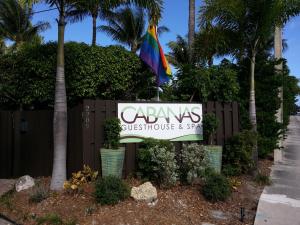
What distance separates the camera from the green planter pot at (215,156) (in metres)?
8.77

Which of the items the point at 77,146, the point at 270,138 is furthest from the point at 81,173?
the point at 270,138

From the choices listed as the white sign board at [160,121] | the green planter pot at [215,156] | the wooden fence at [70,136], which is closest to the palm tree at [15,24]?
the wooden fence at [70,136]

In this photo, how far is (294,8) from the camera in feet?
33.3

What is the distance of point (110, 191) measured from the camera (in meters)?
6.59

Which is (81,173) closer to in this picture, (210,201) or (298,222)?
(210,201)

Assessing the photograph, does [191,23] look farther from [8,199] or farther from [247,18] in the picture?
[8,199]

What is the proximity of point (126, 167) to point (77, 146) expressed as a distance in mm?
1271

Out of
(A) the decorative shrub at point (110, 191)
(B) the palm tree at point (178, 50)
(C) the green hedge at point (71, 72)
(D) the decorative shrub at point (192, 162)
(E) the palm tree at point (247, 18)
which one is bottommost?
(A) the decorative shrub at point (110, 191)

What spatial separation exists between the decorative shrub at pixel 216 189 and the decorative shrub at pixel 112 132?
7.24ft

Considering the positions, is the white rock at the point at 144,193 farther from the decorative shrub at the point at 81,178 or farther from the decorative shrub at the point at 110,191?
the decorative shrub at the point at 81,178

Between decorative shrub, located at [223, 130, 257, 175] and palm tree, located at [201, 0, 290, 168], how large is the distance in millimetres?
446

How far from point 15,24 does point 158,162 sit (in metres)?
21.8

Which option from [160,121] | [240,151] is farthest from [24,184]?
[240,151]

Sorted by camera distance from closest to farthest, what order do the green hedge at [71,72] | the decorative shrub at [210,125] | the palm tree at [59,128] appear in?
the palm tree at [59,128] < the decorative shrub at [210,125] < the green hedge at [71,72]
